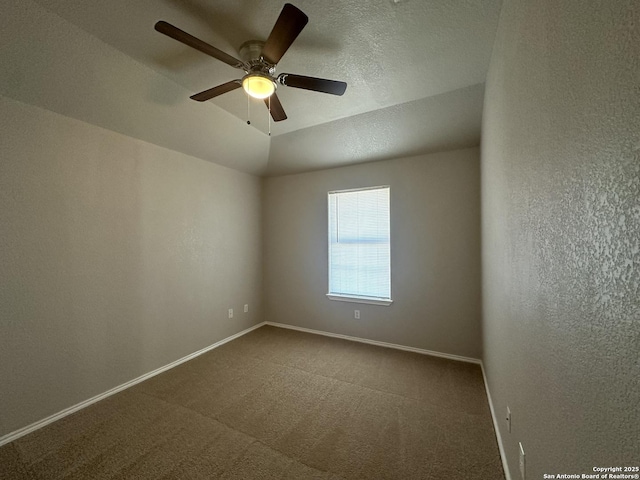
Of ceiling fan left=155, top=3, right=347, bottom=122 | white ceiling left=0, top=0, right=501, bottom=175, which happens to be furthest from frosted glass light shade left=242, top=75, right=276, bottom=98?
white ceiling left=0, top=0, right=501, bottom=175

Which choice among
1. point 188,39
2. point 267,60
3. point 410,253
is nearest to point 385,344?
point 410,253

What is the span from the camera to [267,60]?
1565 millimetres

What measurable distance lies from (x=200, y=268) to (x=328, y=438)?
8.09 feet

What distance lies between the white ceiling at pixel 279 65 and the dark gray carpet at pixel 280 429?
102 inches

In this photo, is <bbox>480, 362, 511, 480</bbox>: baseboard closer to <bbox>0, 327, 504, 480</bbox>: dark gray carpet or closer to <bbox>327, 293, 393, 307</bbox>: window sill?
<bbox>0, 327, 504, 480</bbox>: dark gray carpet

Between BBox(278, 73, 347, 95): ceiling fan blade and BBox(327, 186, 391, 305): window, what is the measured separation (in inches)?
74.7

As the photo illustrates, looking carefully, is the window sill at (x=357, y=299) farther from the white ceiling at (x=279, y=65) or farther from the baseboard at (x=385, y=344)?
the white ceiling at (x=279, y=65)

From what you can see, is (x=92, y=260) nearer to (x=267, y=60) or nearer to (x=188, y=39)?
(x=188, y=39)

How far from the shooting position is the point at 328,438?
71.0 inches

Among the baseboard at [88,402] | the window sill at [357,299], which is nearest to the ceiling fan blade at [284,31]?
the window sill at [357,299]

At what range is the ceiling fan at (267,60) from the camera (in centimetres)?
129

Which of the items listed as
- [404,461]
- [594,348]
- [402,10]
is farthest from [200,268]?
[594,348]

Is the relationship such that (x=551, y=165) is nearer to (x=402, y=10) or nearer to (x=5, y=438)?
(x=402, y=10)

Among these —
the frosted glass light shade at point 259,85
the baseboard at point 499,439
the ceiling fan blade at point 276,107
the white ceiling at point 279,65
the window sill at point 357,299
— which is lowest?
the baseboard at point 499,439
